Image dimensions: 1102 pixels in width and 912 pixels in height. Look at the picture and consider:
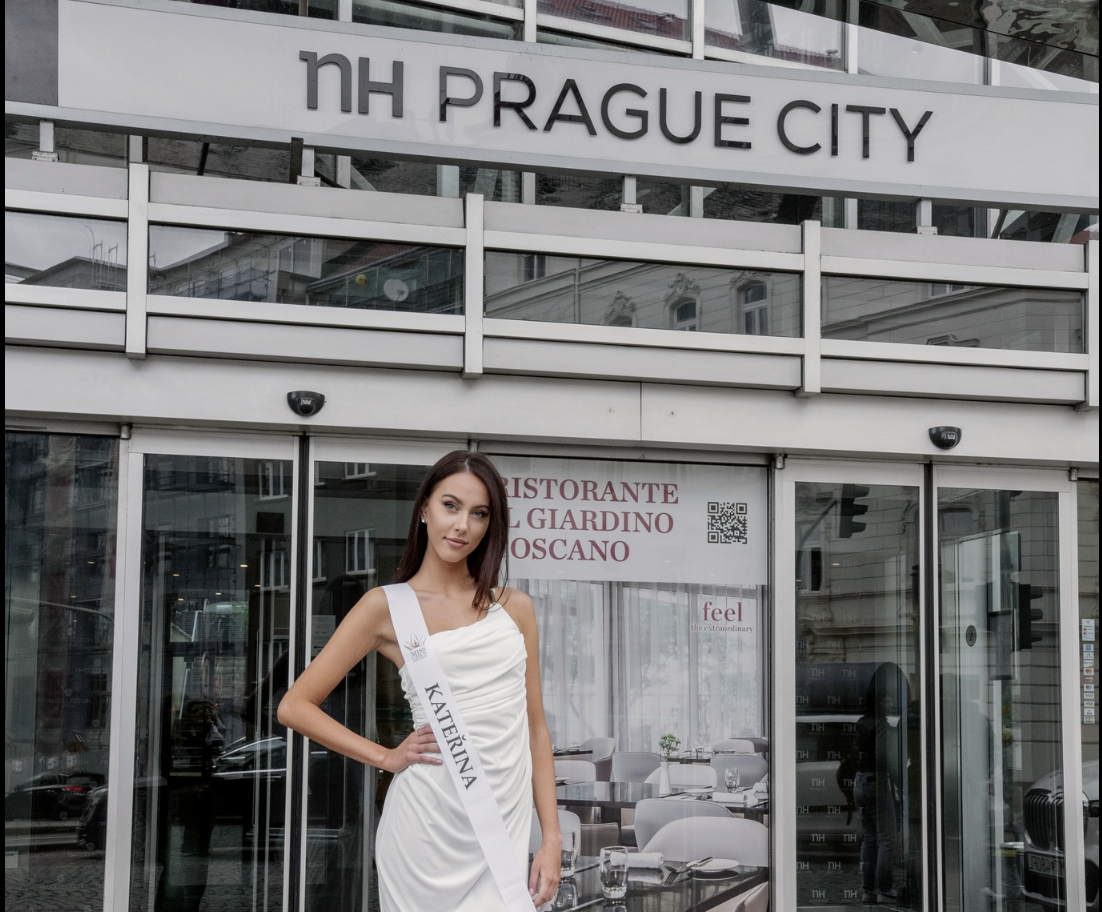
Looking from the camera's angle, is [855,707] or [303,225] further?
[855,707]

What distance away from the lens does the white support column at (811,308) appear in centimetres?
650

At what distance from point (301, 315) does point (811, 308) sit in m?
2.58

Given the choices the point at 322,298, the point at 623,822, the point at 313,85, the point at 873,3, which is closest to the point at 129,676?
the point at 322,298

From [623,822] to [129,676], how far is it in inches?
100

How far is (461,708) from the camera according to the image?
339 centimetres

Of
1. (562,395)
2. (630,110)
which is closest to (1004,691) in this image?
(562,395)

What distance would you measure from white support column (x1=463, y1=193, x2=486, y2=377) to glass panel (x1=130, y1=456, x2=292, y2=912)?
3.57ft

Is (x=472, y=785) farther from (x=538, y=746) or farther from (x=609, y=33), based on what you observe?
(x=609, y=33)

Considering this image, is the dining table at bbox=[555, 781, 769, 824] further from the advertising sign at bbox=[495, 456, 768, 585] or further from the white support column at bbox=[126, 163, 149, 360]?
the white support column at bbox=[126, 163, 149, 360]

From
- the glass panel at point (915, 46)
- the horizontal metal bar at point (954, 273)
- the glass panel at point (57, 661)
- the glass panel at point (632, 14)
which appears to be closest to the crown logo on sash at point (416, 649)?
the glass panel at point (57, 661)

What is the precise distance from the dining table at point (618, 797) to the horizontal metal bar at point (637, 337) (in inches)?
88.2

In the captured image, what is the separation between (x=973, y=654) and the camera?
22.5 feet

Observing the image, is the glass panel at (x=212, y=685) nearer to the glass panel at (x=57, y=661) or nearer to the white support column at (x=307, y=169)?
the glass panel at (x=57, y=661)

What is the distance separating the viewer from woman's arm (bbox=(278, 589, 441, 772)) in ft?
11.1
